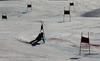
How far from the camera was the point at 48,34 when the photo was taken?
20.8m

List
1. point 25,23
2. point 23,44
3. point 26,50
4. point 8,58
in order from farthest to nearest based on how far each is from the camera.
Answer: point 25,23 → point 23,44 → point 26,50 → point 8,58

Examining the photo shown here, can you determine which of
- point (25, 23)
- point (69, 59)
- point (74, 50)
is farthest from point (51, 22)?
point (69, 59)

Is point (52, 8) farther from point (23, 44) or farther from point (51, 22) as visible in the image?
point (23, 44)

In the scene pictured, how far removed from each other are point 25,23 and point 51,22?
101 inches

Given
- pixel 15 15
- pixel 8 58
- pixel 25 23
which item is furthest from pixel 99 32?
pixel 15 15

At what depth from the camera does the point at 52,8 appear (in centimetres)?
3594

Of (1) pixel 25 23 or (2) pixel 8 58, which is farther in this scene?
(1) pixel 25 23

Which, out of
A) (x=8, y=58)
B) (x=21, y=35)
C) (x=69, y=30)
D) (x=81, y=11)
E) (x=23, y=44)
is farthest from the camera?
(x=81, y=11)

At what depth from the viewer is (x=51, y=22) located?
2702 centimetres

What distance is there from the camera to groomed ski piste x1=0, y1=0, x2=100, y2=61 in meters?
14.7

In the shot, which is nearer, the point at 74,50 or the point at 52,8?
the point at 74,50

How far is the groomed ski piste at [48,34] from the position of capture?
48.3 ft

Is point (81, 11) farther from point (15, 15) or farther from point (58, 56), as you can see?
point (58, 56)

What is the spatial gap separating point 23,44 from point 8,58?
11.3ft
